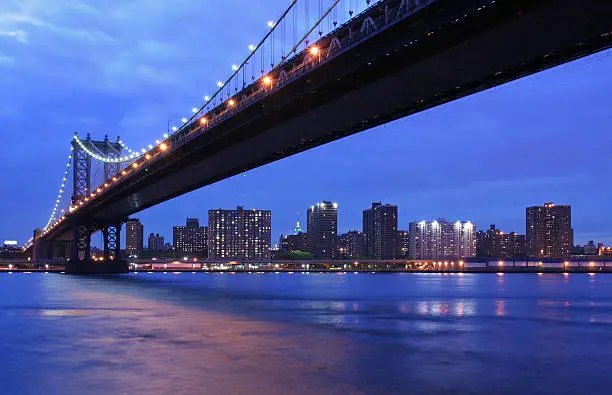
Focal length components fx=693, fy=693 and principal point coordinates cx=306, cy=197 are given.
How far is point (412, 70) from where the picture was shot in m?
32.7

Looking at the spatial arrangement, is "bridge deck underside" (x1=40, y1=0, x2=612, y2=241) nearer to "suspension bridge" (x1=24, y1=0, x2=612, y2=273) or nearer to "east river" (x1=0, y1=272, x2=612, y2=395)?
"suspension bridge" (x1=24, y1=0, x2=612, y2=273)

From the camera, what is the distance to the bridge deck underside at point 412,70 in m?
25.9

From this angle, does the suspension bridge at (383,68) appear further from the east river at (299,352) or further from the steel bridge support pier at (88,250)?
the steel bridge support pier at (88,250)

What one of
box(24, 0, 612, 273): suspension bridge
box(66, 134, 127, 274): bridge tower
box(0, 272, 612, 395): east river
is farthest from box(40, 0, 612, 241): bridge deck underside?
box(66, 134, 127, 274): bridge tower

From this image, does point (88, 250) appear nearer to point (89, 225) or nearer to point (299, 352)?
point (89, 225)

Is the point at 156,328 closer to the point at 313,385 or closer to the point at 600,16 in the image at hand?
the point at 313,385

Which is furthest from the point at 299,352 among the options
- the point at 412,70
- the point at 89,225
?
the point at 89,225

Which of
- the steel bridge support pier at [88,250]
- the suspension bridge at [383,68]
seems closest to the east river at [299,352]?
the suspension bridge at [383,68]

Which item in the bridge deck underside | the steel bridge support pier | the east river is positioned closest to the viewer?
the east river

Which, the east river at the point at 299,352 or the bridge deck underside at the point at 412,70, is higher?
the bridge deck underside at the point at 412,70

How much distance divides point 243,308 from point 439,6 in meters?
20.7

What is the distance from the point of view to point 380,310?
39.7 m

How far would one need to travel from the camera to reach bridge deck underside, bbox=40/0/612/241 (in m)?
25.9

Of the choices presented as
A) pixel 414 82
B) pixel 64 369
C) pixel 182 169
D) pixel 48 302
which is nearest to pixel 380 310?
pixel 414 82
